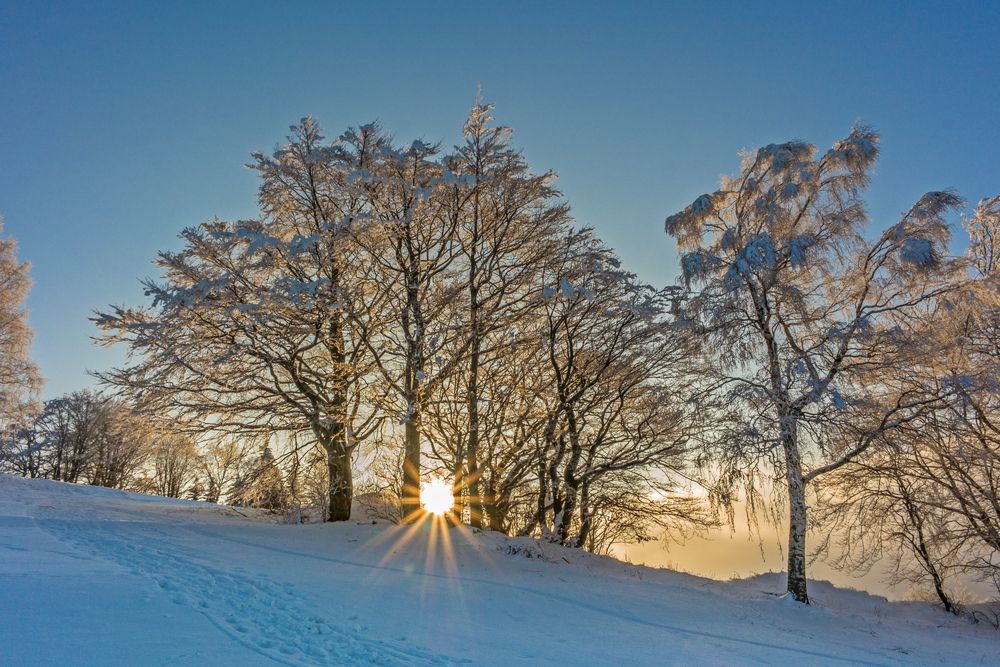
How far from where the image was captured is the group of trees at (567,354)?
34.0ft

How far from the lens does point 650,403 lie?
1256 cm

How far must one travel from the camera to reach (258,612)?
509 cm

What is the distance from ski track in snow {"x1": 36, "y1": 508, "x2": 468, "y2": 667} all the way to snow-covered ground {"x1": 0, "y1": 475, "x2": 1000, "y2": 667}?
2cm

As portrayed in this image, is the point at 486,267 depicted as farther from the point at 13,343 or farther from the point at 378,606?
the point at 13,343

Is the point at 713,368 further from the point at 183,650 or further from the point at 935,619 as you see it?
the point at 183,650

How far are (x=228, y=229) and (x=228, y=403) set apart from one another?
4.01 meters

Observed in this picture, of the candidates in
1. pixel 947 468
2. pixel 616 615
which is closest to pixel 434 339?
pixel 616 615

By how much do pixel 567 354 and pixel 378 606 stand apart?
26.8 feet

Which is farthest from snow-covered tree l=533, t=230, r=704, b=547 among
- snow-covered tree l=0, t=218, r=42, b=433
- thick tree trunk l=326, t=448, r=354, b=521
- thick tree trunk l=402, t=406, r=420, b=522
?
snow-covered tree l=0, t=218, r=42, b=433

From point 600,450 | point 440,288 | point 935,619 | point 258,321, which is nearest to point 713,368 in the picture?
point 600,450

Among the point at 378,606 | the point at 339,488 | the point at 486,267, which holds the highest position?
the point at 486,267

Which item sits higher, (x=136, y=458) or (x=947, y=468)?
(x=947, y=468)

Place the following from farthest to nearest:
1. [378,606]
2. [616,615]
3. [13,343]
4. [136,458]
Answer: [136,458] → [13,343] → [616,615] → [378,606]

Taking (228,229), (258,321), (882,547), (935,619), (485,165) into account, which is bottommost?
(935,619)
